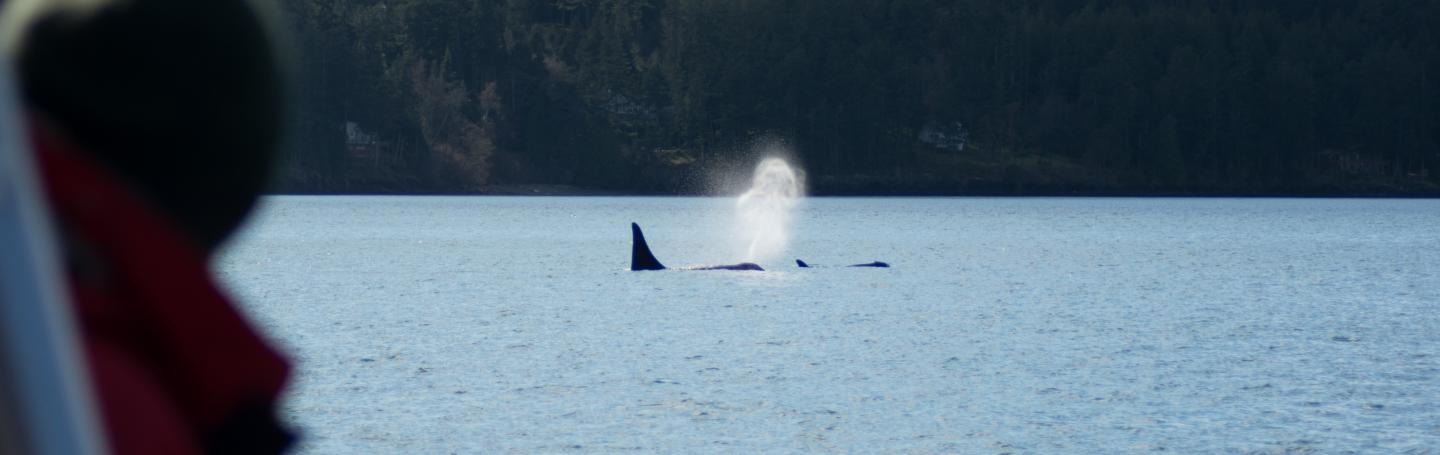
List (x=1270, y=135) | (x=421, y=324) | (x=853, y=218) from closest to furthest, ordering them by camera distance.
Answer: (x=421, y=324) → (x=853, y=218) → (x=1270, y=135)

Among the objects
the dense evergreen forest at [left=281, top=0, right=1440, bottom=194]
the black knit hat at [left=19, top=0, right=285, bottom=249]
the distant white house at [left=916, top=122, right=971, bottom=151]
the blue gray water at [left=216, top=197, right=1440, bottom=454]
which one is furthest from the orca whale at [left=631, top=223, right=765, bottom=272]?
the distant white house at [left=916, top=122, right=971, bottom=151]

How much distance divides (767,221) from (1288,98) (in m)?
50.7

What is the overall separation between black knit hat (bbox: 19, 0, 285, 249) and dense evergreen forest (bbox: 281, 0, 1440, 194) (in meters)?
154

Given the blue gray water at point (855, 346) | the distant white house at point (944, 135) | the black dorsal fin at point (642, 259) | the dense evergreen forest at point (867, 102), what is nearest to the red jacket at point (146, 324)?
the blue gray water at point (855, 346)

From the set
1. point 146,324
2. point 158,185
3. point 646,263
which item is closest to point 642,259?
point 646,263

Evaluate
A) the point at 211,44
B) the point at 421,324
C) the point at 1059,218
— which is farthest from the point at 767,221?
the point at 211,44

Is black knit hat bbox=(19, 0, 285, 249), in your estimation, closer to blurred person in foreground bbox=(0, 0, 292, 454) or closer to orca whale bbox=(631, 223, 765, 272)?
blurred person in foreground bbox=(0, 0, 292, 454)

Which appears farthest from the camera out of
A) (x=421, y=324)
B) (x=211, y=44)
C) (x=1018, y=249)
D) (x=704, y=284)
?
(x=1018, y=249)

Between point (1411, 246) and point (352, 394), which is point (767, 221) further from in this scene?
point (352, 394)

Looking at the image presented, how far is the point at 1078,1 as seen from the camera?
197 metres

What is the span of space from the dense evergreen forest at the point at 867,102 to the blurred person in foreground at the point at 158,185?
15398 centimetres

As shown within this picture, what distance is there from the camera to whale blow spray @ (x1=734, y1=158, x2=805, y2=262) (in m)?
115

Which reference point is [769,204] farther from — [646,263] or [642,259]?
[642,259]

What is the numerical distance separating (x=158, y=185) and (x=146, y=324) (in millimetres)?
150
